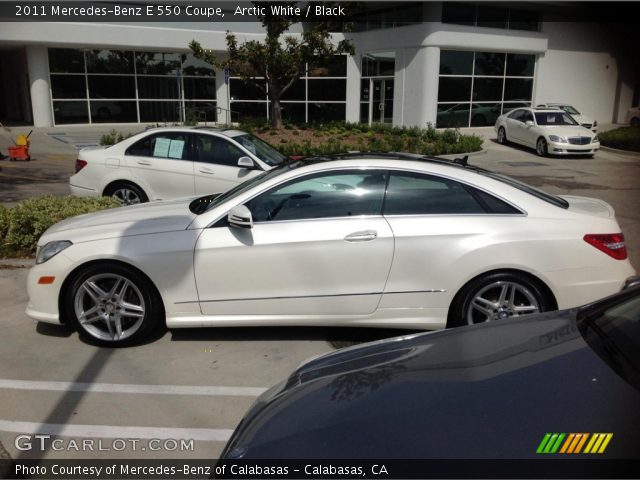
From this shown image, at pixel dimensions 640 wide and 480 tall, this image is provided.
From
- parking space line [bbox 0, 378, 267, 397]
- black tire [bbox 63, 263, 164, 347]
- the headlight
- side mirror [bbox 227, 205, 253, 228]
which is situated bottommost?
parking space line [bbox 0, 378, 267, 397]

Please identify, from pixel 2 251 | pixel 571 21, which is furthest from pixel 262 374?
→ pixel 571 21

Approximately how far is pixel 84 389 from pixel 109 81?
26860mm

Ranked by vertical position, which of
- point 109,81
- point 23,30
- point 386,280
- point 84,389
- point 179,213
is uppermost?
point 23,30

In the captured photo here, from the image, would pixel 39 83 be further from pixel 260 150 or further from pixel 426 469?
pixel 426 469

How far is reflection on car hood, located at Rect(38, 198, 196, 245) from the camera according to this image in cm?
477

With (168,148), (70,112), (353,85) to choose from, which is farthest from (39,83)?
(168,148)

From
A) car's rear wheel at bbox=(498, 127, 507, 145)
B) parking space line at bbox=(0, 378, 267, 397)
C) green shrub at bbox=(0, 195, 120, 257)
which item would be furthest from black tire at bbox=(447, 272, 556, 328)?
car's rear wheel at bbox=(498, 127, 507, 145)

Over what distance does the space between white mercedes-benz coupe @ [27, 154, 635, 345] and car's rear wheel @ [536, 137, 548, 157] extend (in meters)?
16.4

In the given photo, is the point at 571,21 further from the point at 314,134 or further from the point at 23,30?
the point at 23,30

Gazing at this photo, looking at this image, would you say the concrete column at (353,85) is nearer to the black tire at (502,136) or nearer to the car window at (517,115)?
the black tire at (502,136)

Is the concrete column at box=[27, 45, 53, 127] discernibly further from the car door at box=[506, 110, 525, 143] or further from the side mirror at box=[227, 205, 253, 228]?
the side mirror at box=[227, 205, 253, 228]

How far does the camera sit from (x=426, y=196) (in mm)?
4758

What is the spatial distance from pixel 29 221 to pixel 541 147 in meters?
17.4

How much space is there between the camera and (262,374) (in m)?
4.40
